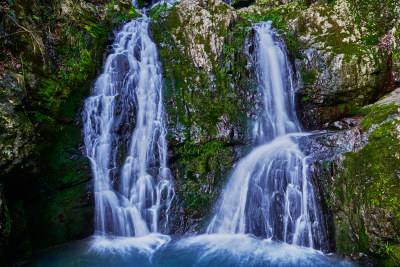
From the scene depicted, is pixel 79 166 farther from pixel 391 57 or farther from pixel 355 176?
pixel 391 57

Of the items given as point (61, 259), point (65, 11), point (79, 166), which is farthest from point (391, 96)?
point (65, 11)

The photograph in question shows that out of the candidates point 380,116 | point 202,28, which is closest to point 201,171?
point 380,116

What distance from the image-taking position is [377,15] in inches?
349

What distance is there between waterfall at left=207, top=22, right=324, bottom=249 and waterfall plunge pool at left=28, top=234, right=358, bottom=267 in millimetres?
272

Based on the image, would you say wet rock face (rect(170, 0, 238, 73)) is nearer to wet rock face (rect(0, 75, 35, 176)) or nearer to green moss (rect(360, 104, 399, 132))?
green moss (rect(360, 104, 399, 132))

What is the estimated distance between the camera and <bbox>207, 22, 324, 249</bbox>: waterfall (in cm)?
581

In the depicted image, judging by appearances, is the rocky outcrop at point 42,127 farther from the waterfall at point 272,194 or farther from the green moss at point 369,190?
the green moss at point 369,190

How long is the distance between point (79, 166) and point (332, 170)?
6430 millimetres

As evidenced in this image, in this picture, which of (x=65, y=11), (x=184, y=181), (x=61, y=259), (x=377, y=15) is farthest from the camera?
(x=377, y=15)

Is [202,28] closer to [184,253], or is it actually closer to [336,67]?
[336,67]

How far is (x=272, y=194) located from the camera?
6.26 m

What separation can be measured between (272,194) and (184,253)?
8.36 ft

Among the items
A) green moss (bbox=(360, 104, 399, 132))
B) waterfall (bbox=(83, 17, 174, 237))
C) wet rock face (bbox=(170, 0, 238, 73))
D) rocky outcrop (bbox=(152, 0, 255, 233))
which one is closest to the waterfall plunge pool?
waterfall (bbox=(83, 17, 174, 237))

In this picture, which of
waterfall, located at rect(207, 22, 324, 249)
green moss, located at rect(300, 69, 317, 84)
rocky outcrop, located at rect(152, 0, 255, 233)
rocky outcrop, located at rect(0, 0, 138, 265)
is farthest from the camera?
green moss, located at rect(300, 69, 317, 84)
